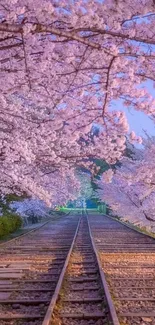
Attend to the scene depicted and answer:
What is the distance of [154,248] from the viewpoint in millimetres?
19922

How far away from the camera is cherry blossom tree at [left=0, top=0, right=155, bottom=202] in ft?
21.2

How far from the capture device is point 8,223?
2961 cm

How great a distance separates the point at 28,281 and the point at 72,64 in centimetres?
550

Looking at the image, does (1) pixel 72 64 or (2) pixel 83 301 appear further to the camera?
(2) pixel 83 301

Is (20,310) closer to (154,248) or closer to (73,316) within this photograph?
(73,316)

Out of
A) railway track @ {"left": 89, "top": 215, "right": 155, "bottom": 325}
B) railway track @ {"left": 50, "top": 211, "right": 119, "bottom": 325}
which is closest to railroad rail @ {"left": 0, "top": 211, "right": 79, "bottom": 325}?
railway track @ {"left": 50, "top": 211, "right": 119, "bottom": 325}

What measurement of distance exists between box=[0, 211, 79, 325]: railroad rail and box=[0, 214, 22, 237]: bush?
818cm

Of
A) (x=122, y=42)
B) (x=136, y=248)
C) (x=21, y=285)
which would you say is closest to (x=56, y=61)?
(x=122, y=42)

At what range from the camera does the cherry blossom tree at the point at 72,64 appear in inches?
254

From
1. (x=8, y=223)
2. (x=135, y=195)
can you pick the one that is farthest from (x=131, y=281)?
(x=135, y=195)

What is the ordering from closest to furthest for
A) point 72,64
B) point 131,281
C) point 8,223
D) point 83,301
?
point 72,64
point 83,301
point 131,281
point 8,223

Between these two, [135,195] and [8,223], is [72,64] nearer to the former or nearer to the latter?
[8,223]

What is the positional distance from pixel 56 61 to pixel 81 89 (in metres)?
0.73

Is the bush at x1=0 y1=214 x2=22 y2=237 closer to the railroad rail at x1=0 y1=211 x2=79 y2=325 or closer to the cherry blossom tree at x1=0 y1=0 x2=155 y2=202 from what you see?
the railroad rail at x1=0 y1=211 x2=79 y2=325
